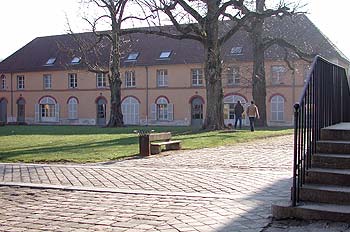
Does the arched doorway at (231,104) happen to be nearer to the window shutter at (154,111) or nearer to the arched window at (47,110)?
the window shutter at (154,111)

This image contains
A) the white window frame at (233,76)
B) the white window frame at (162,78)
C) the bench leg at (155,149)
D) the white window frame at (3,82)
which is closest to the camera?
the bench leg at (155,149)

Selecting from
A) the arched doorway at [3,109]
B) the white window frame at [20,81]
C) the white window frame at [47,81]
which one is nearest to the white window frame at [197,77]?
the white window frame at [47,81]

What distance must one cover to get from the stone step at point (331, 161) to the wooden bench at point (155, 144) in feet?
28.6

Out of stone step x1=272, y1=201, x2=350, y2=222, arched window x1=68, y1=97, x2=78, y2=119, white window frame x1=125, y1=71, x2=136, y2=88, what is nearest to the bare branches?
white window frame x1=125, y1=71, x2=136, y2=88

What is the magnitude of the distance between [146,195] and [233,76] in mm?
44242

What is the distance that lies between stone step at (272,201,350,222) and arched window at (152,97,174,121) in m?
48.4

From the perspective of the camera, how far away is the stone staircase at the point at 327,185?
21.0ft

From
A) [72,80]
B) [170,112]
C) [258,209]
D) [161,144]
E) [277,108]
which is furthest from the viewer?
[72,80]

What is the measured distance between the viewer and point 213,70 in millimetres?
27469

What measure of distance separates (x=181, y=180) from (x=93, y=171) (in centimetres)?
267

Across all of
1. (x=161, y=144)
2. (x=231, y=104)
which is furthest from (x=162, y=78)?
(x=161, y=144)

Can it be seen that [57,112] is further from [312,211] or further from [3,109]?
[312,211]

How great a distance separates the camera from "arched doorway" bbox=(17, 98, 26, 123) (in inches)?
2544

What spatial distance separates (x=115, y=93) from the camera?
41344mm
